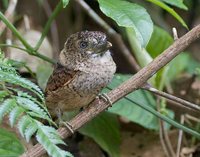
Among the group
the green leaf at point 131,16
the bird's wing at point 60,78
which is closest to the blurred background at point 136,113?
the bird's wing at point 60,78

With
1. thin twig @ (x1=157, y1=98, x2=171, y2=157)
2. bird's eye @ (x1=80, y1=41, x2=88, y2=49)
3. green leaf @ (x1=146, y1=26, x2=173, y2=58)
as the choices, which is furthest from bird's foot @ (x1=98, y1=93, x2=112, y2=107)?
green leaf @ (x1=146, y1=26, x2=173, y2=58)

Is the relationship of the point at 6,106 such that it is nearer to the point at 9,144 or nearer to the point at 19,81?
the point at 19,81

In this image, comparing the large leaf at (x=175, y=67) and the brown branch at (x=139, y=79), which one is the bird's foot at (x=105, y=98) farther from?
the large leaf at (x=175, y=67)

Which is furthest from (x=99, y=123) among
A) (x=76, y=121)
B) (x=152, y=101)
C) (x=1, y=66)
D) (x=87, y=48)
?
(x=1, y=66)

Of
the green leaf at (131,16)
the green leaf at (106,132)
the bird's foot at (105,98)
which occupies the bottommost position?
the green leaf at (106,132)

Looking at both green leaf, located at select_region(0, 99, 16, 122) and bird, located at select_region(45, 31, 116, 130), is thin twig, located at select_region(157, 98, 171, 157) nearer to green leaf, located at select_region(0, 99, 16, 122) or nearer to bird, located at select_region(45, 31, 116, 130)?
bird, located at select_region(45, 31, 116, 130)

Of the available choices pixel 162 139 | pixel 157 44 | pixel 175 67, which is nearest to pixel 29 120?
pixel 162 139

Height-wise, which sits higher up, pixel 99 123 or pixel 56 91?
pixel 56 91

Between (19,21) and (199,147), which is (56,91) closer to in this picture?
(199,147)
